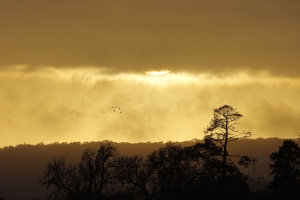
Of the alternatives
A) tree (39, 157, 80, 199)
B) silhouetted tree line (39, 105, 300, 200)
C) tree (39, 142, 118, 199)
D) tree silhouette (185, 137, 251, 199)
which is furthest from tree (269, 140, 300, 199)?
tree (39, 157, 80, 199)

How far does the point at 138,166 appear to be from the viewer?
297 ft

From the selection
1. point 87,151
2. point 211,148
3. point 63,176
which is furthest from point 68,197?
point 211,148

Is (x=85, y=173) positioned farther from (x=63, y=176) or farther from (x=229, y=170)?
(x=229, y=170)

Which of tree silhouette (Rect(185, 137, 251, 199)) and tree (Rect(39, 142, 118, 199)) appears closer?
tree silhouette (Rect(185, 137, 251, 199))

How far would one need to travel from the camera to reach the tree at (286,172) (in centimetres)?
7488

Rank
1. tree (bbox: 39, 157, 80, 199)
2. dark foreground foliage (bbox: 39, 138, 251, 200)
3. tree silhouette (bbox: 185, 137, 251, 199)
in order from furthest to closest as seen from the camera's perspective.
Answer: tree (bbox: 39, 157, 80, 199)
dark foreground foliage (bbox: 39, 138, 251, 200)
tree silhouette (bbox: 185, 137, 251, 199)

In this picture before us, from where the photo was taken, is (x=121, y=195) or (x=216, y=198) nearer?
(x=216, y=198)

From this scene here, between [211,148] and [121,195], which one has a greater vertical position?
[211,148]

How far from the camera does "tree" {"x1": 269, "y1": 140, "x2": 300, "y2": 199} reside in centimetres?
7488

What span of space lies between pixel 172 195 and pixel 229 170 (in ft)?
55.6

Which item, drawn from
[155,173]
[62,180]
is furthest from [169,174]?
[62,180]

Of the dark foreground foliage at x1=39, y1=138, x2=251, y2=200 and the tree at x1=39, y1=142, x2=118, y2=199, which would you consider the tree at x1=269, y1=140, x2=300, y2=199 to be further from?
the tree at x1=39, y1=142, x2=118, y2=199

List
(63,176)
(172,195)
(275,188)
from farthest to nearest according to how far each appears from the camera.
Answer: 1. (63,176)
2. (172,195)
3. (275,188)

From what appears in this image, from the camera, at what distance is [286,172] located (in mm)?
76375
